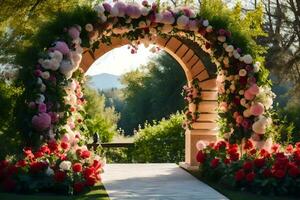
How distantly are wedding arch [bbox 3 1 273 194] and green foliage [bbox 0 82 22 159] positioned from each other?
3.22ft

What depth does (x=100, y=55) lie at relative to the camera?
11016 millimetres

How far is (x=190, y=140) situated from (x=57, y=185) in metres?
4.48

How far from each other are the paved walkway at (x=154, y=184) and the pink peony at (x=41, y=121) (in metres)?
1.32

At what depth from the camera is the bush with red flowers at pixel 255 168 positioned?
7.95m

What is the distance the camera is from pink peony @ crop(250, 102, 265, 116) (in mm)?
9578

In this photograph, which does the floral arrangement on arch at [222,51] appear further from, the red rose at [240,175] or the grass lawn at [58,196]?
the grass lawn at [58,196]

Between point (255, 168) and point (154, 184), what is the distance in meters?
1.62

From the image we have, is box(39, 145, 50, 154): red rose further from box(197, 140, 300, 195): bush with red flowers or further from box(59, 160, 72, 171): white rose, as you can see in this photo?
box(197, 140, 300, 195): bush with red flowers

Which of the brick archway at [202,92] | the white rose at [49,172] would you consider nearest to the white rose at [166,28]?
the brick archway at [202,92]

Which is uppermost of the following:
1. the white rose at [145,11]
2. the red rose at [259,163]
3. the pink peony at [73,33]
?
the white rose at [145,11]

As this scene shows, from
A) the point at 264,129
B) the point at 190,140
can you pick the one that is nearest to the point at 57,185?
the point at 264,129

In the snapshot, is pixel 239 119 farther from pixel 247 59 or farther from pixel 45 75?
pixel 45 75

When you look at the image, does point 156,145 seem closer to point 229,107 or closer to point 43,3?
point 43,3

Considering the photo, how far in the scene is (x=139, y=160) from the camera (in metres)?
16.1
